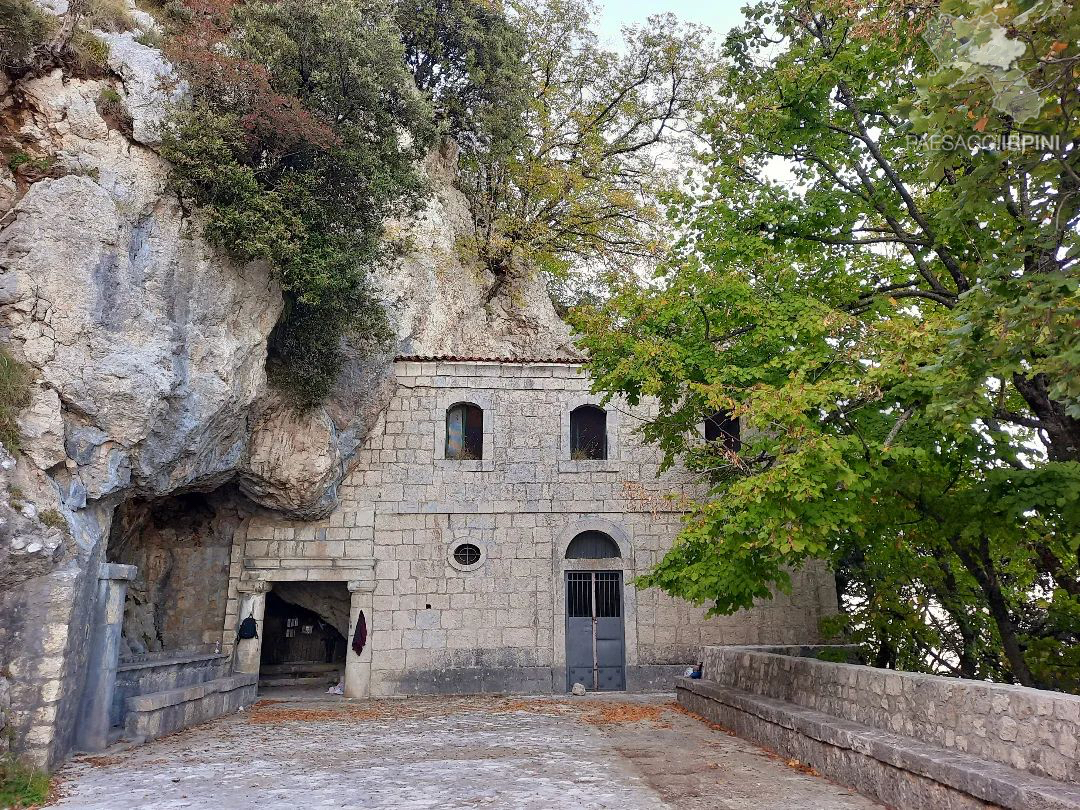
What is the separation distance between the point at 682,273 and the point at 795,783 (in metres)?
5.72

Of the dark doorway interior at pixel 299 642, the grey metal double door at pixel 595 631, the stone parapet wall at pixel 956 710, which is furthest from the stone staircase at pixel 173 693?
the stone parapet wall at pixel 956 710

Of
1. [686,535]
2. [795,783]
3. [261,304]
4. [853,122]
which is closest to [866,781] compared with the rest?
[795,783]

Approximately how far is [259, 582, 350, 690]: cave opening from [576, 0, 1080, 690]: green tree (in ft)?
28.2

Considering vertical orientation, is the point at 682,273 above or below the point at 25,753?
above

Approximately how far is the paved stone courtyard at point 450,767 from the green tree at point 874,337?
1978 mm

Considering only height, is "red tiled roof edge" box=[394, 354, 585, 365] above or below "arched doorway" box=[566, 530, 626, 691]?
above

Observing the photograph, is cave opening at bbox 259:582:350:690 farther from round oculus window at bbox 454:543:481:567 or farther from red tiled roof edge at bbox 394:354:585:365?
red tiled roof edge at bbox 394:354:585:365

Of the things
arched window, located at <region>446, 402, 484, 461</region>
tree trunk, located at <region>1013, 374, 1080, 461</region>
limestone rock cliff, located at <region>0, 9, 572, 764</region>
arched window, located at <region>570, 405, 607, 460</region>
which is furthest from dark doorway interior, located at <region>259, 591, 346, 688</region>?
tree trunk, located at <region>1013, 374, 1080, 461</region>

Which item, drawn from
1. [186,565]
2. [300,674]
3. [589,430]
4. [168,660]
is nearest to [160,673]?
[168,660]

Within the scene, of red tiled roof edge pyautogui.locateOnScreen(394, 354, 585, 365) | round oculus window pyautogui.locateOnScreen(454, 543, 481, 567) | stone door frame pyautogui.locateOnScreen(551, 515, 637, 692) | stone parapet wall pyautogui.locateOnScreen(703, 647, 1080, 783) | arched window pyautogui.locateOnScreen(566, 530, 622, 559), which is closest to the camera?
stone parapet wall pyautogui.locateOnScreen(703, 647, 1080, 783)

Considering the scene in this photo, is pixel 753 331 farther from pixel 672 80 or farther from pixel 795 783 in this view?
pixel 672 80

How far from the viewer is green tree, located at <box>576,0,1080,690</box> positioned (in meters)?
5.18

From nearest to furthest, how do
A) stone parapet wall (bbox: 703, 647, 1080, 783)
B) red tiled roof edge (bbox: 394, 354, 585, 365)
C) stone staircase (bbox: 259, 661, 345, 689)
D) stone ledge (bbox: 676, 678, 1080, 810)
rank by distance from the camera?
stone ledge (bbox: 676, 678, 1080, 810) < stone parapet wall (bbox: 703, 647, 1080, 783) < red tiled roof edge (bbox: 394, 354, 585, 365) < stone staircase (bbox: 259, 661, 345, 689)

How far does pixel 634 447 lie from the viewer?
1484cm
